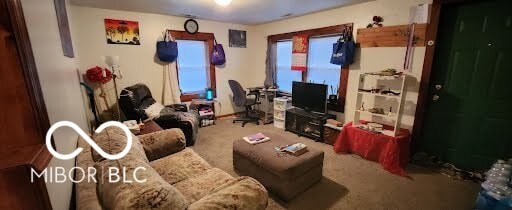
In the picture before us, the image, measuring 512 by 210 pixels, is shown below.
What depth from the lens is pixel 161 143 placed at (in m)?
2.14

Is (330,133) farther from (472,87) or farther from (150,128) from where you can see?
(150,128)

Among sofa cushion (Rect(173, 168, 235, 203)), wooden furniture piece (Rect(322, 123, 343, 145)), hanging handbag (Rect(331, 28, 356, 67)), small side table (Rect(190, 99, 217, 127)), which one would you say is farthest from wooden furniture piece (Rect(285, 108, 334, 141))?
sofa cushion (Rect(173, 168, 235, 203))

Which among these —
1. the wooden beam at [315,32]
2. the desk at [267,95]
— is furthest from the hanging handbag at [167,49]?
the wooden beam at [315,32]

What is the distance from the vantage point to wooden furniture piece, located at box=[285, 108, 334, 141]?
3551mm

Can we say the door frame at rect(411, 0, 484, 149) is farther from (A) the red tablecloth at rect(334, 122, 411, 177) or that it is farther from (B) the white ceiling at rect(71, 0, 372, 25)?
(B) the white ceiling at rect(71, 0, 372, 25)

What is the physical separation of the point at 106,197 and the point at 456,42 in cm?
357

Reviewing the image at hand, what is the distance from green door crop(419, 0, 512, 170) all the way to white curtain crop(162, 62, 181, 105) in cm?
417

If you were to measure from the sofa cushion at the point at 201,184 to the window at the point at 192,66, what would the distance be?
3156mm

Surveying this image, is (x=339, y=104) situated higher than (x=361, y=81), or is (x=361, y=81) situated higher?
(x=361, y=81)

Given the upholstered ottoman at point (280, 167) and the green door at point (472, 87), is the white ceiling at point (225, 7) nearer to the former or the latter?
the green door at point (472, 87)

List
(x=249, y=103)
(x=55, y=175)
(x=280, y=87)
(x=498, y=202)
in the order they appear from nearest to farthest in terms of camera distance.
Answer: (x=55, y=175) → (x=498, y=202) → (x=249, y=103) → (x=280, y=87)

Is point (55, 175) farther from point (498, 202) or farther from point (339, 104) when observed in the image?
point (339, 104)

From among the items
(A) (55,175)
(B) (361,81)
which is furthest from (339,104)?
(A) (55,175)

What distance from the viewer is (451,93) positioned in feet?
8.44
